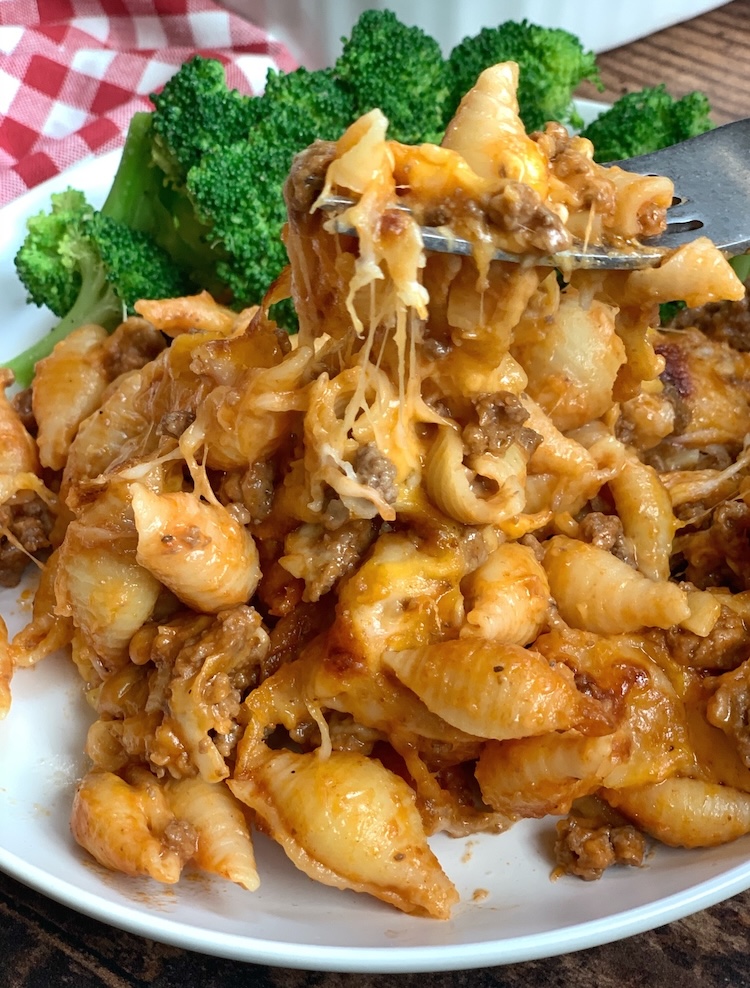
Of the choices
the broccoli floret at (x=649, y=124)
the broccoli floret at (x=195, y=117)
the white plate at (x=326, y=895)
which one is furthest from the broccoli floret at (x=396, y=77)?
the white plate at (x=326, y=895)

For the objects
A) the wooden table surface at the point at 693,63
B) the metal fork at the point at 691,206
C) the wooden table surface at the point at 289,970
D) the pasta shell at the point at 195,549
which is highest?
the wooden table surface at the point at 693,63

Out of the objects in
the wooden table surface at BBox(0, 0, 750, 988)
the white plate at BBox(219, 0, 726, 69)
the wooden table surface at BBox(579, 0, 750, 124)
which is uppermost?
the white plate at BBox(219, 0, 726, 69)

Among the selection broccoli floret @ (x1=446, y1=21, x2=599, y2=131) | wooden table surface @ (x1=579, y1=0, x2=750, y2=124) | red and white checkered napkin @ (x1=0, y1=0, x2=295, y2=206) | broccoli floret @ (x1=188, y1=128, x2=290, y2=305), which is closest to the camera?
broccoli floret @ (x1=188, y1=128, x2=290, y2=305)

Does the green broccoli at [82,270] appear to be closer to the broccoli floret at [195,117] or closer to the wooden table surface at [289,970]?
the broccoli floret at [195,117]

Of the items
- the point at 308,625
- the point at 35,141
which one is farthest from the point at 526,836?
the point at 35,141

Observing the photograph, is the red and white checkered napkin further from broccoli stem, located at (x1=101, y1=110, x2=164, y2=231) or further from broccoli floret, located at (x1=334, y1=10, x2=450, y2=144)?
broccoli floret, located at (x1=334, y1=10, x2=450, y2=144)

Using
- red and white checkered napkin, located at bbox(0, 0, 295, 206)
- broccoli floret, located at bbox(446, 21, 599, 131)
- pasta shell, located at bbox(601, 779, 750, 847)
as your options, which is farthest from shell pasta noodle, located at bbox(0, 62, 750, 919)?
red and white checkered napkin, located at bbox(0, 0, 295, 206)

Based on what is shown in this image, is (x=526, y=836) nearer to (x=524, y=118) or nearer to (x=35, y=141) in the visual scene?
(x=524, y=118)

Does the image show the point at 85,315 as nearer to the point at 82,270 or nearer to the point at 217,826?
the point at 82,270
